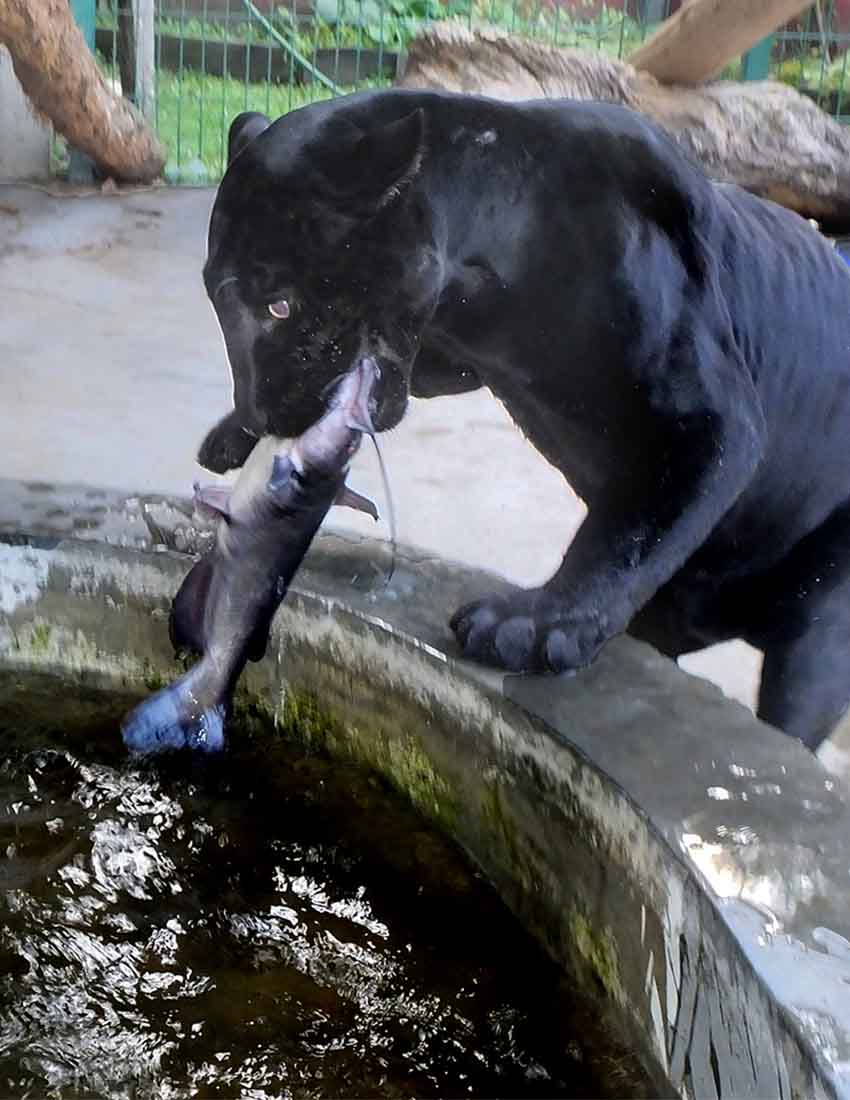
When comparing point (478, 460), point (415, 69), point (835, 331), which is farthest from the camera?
point (415, 69)

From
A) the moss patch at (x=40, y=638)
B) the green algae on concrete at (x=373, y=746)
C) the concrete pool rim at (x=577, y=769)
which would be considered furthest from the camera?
the moss patch at (x=40, y=638)

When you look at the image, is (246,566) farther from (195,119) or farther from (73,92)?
(195,119)

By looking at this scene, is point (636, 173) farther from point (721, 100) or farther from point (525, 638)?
point (721, 100)

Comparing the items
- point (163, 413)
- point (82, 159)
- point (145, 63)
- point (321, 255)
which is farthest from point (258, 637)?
point (145, 63)

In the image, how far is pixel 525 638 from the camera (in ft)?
3.22

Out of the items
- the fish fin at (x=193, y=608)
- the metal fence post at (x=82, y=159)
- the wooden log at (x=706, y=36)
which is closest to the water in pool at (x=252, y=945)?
the fish fin at (x=193, y=608)

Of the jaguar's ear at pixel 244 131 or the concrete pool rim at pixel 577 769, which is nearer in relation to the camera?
the concrete pool rim at pixel 577 769

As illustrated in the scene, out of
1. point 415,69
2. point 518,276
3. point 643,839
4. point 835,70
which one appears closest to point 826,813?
point 643,839

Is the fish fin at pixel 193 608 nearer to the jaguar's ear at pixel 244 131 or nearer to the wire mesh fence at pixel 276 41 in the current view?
the jaguar's ear at pixel 244 131

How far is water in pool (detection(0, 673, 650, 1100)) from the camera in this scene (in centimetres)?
87

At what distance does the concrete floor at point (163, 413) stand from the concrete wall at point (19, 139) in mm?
502

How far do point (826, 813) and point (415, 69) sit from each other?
304 centimetres

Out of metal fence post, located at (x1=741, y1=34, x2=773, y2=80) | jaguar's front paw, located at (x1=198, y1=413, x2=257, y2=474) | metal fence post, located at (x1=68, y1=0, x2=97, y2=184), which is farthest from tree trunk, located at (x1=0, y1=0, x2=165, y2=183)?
jaguar's front paw, located at (x1=198, y1=413, x2=257, y2=474)

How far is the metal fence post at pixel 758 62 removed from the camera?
4375mm
